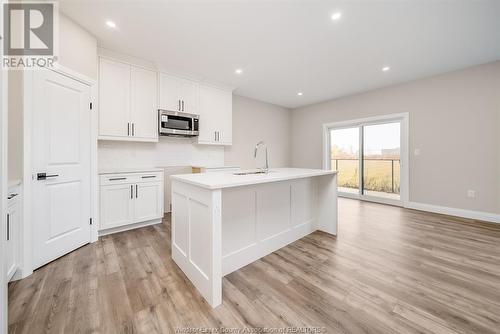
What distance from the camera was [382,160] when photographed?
4.46m

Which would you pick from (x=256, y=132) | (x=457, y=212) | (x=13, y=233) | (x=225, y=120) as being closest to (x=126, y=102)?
(x=225, y=120)

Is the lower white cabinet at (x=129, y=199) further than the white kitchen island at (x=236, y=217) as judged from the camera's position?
Yes

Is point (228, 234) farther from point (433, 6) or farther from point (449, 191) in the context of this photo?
point (449, 191)

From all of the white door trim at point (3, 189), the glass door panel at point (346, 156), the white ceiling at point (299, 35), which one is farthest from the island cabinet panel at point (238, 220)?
the glass door panel at point (346, 156)

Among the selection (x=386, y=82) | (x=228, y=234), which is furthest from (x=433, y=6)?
(x=228, y=234)

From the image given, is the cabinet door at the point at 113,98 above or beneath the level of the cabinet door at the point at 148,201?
above

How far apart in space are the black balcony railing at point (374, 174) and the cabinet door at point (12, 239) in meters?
5.29

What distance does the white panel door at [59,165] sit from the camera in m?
1.85

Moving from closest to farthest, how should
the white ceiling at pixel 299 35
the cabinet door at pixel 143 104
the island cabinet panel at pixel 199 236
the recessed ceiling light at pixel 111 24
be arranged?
the island cabinet panel at pixel 199 236 → the white ceiling at pixel 299 35 → the recessed ceiling light at pixel 111 24 → the cabinet door at pixel 143 104

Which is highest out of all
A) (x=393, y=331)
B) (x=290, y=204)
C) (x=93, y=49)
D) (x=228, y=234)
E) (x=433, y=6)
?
(x=433, y=6)

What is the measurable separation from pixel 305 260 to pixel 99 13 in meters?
3.49

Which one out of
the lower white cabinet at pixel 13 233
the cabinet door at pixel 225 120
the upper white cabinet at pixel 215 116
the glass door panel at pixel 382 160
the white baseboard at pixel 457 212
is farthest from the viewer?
the glass door panel at pixel 382 160

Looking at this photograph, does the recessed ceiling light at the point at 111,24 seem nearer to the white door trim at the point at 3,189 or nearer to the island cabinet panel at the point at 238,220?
the white door trim at the point at 3,189

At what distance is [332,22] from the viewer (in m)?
2.20
